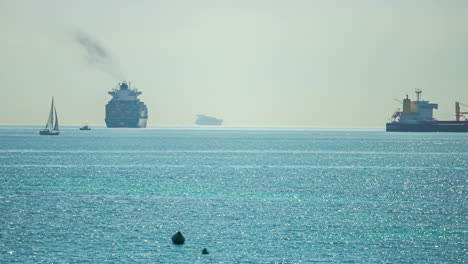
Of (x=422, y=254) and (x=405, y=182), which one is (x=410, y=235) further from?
(x=405, y=182)

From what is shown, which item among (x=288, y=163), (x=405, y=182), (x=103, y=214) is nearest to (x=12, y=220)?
(x=103, y=214)

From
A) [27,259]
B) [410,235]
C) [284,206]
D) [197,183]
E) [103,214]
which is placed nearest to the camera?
[27,259]

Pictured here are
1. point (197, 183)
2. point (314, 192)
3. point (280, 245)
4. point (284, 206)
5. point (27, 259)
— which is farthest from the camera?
point (197, 183)

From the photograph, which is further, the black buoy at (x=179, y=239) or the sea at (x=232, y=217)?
the black buoy at (x=179, y=239)

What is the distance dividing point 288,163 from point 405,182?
3942cm

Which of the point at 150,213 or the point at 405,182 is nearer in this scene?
the point at 150,213

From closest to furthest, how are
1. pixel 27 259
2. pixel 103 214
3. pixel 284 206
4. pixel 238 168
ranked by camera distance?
pixel 27 259 → pixel 103 214 → pixel 284 206 → pixel 238 168

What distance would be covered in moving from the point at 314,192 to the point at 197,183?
49.1ft

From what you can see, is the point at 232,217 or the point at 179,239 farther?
the point at 232,217

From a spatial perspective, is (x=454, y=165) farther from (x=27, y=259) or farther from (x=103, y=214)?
(x=27, y=259)

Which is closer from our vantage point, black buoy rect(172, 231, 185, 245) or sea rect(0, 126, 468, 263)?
sea rect(0, 126, 468, 263)

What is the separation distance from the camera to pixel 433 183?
85.6 meters

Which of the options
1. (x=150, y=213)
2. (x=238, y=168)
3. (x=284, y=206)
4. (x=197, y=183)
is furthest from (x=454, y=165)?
(x=150, y=213)

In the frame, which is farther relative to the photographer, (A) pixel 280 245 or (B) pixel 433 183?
(B) pixel 433 183
